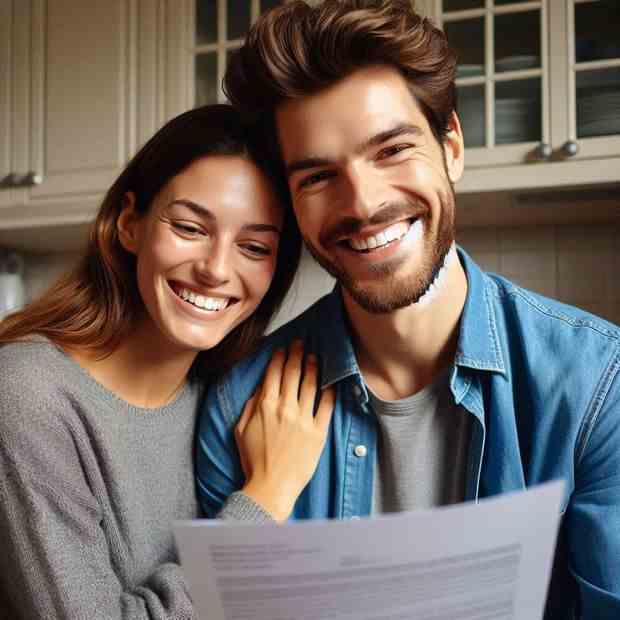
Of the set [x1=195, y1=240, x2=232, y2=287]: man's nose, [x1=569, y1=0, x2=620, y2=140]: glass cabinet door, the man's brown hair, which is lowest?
[x1=195, y1=240, x2=232, y2=287]: man's nose

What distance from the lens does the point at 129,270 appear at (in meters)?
1.08

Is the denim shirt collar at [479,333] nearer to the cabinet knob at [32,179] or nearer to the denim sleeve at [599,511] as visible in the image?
the denim sleeve at [599,511]

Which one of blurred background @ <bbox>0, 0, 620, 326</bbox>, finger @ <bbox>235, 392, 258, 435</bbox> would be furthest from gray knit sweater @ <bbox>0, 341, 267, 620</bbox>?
blurred background @ <bbox>0, 0, 620, 326</bbox>

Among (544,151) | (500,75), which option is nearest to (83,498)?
(544,151)

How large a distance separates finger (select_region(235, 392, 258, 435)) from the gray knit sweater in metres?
0.10

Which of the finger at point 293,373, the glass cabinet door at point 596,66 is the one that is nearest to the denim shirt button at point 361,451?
the finger at point 293,373

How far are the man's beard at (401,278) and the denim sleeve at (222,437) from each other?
190mm

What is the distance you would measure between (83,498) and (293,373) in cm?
32

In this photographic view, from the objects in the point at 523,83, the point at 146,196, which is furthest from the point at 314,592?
the point at 523,83

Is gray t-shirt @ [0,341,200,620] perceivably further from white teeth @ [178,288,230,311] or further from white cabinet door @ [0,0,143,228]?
white cabinet door @ [0,0,143,228]

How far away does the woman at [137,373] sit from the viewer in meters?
0.82

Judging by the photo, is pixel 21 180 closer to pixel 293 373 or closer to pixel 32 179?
pixel 32 179

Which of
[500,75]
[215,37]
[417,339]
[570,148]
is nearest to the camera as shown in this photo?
[417,339]

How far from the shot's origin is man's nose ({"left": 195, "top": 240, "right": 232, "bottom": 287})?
0.94 meters
